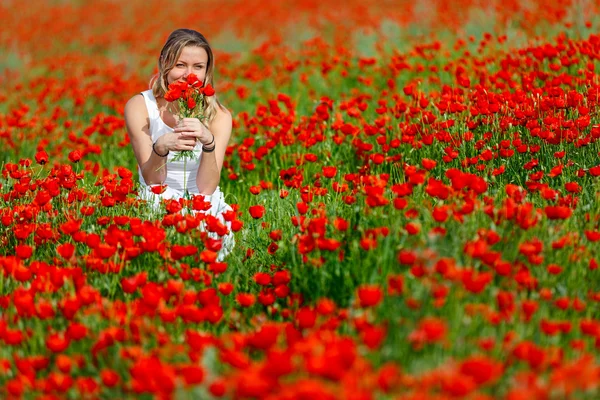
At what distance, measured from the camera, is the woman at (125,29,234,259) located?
4.09 metres

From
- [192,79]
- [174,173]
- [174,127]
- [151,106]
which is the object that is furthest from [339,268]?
[151,106]

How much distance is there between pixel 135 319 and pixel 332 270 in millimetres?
914

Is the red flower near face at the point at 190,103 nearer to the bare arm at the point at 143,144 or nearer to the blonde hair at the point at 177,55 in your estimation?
the blonde hair at the point at 177,55

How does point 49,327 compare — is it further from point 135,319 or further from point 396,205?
point 396,205

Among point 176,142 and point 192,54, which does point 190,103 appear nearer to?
point 176,142

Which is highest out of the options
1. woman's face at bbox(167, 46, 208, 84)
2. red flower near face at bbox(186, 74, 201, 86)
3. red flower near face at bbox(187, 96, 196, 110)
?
woman's face at bbox(167, 46, 208, 84)

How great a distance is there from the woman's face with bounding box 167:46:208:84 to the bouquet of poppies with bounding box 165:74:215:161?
12.8 inches

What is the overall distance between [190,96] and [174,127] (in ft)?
1.81

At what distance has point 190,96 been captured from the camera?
3676 millimetres

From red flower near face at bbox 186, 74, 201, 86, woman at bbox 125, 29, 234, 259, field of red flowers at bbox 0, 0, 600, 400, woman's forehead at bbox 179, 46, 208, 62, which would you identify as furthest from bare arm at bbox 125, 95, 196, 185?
red flower near face at bbox 186, 74, 201, 86

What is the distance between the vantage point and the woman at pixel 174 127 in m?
4.09

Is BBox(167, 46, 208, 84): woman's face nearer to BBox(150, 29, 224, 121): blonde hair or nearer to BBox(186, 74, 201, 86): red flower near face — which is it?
BBox(150, 29, 224, 121): blonde hair

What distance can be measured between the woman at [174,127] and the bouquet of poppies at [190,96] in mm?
112

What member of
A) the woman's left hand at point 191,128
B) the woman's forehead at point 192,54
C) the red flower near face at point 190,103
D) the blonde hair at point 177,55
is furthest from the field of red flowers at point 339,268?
the woman's forehead at point 192,54
